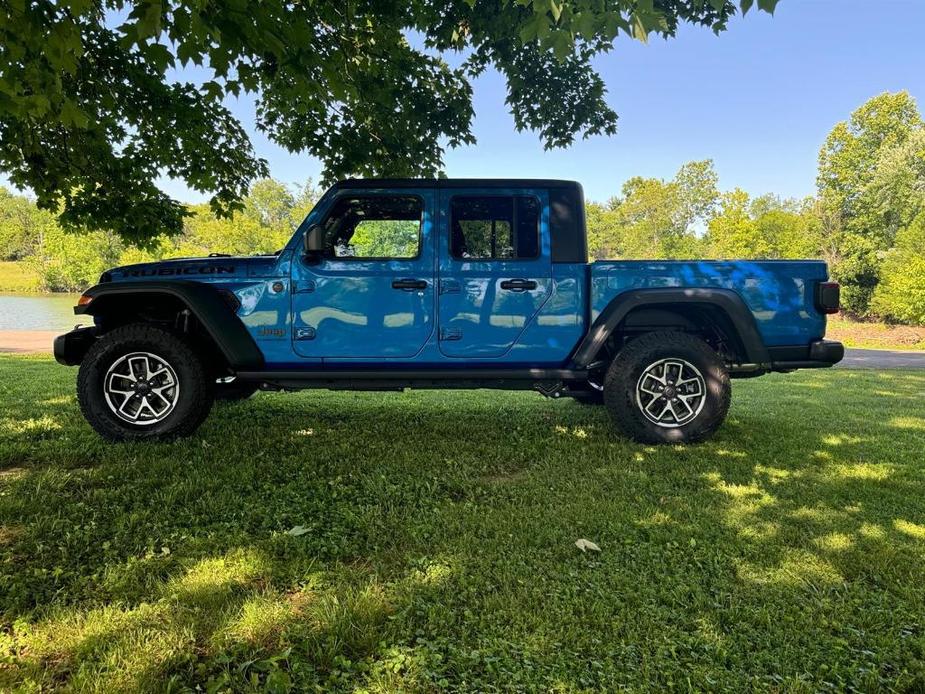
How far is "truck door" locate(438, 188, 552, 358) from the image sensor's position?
4.16 meters

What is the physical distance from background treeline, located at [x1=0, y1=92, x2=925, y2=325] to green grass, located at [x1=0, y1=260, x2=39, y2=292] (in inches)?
79.9

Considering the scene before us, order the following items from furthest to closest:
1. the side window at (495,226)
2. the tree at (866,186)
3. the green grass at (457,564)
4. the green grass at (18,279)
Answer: the green grass at (18,279)
the tree at (866,186)
the side window at (495,226)
the green grass at (457,564)

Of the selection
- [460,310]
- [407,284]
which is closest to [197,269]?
[407,284]

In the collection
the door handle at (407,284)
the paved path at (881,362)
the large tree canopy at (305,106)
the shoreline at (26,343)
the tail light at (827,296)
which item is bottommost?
the paved path at (881,362)

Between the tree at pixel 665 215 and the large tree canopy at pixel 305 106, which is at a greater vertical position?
the tree at pixel 665 215

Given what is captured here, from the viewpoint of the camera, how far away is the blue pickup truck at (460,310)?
408 cm

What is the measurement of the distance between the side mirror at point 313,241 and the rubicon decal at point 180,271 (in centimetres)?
64

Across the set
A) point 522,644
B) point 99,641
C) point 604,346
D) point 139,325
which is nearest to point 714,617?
point 522,644

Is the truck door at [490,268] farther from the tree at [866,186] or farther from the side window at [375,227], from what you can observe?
the tree at [866,186]

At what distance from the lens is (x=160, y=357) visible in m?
3.99

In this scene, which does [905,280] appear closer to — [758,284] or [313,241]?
[758,284]

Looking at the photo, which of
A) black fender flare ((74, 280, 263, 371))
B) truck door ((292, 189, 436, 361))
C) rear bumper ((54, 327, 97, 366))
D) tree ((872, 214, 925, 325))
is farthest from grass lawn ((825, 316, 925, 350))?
rear bumper ((54, 327, 97, 366))

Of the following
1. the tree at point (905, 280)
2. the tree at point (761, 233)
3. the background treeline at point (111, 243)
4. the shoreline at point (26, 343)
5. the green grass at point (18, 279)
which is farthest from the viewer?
the green grass at point (18, 279)

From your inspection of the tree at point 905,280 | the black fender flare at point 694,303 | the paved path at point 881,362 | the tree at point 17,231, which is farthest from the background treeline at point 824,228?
the tree at point 17,231
